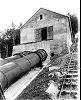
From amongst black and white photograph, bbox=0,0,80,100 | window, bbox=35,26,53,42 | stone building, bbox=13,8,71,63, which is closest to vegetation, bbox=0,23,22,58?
black and white photograph, bbox=0,0,80,100

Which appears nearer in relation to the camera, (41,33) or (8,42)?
(41,33)

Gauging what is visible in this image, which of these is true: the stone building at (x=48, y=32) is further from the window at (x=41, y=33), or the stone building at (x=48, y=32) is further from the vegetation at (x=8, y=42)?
the vegetation at (x=8, y=42)

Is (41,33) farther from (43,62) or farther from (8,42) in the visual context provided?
(8,42)

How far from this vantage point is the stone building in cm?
1330

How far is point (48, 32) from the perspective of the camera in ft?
48.7

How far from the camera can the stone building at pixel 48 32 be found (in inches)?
523

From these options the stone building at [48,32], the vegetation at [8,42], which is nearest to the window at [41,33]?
the stone building at [48,32]

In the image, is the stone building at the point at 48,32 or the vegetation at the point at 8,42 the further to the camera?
the vegetation at the point at 8,42

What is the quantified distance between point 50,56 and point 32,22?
5676mm

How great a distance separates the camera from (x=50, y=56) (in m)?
13.3

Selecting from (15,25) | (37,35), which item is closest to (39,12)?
(37,35)

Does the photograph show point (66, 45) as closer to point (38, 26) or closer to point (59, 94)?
point (38, 26)

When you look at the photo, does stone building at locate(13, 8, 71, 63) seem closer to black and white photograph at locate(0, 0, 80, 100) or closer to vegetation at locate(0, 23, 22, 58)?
black and white photograph at locate(0, 0, 80, 100)

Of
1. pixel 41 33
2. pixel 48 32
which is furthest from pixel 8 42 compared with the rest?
pixel 48 32
